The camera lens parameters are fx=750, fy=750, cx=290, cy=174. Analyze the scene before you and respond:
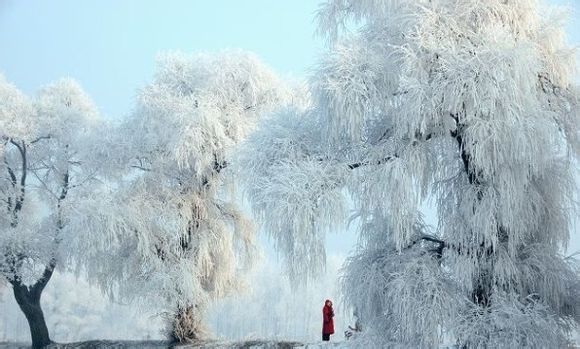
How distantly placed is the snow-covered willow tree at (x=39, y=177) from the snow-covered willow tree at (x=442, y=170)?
981 cm

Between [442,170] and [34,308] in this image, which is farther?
[34,308]

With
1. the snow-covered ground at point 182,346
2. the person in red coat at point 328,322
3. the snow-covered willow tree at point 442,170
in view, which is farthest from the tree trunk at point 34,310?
the snow-covered willow tree at point 442,170

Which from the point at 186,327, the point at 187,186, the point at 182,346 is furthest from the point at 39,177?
the point at 182,346

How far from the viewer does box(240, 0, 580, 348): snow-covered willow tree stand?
34.6 ft

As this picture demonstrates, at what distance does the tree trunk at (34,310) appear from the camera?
2108 cm

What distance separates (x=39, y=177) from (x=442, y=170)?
564 inches

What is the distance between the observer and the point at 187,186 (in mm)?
19797

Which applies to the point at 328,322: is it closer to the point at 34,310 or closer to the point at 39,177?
the point at 34,310

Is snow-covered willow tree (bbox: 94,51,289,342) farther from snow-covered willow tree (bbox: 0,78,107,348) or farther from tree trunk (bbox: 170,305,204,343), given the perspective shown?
snow-covered willow tree (bbox: 0,78,107,348)

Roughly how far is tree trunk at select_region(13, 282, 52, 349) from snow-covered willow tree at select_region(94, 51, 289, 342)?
144 inches

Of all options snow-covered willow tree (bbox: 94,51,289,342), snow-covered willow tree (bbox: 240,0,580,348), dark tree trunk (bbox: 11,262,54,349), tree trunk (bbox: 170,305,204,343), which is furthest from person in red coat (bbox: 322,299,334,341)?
dark tree trunk (bbox: 11,262,54,349)

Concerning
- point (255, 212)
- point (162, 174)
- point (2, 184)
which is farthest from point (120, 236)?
point (255, 212)

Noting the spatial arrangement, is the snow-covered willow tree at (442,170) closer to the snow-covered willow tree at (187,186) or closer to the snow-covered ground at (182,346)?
the snow-covered ground at (182,346)

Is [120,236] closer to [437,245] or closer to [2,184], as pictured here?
[2,184]
